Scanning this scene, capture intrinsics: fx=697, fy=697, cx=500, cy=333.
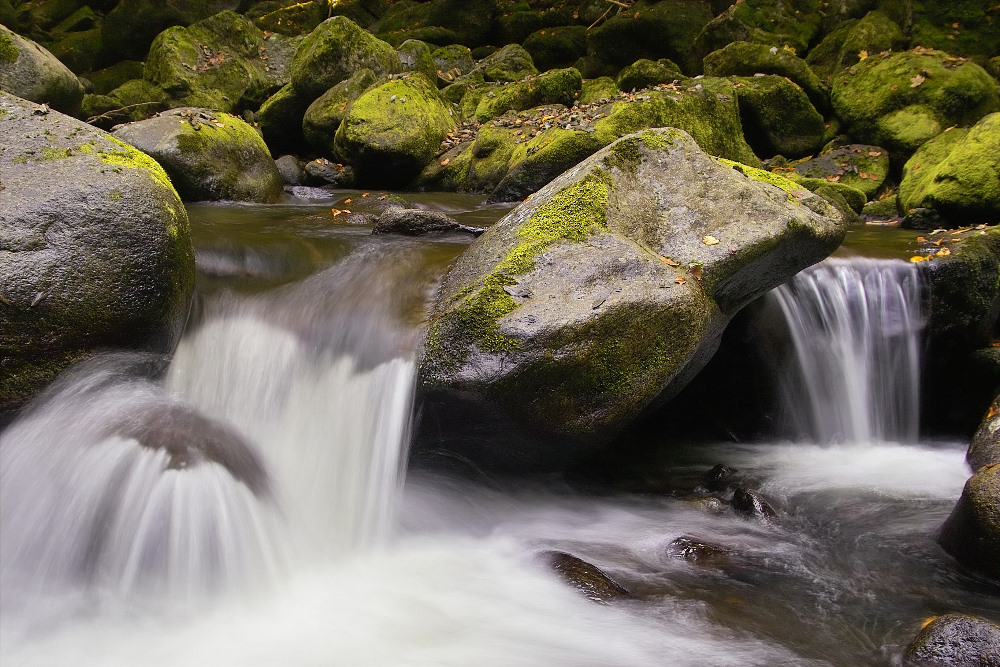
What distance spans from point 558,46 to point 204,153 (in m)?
12.6

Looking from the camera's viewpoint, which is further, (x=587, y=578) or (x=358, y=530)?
A: (x=358, y=530)

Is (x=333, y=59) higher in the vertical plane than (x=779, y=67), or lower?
lower

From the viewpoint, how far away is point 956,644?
9.42ft

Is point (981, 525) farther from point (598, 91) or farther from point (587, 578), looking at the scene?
point (598, 91)

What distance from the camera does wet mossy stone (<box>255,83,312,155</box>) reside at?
1321 centimetres

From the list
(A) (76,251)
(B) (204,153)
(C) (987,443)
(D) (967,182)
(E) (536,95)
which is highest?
(E) (536,95)

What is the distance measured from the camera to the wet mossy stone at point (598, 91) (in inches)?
495

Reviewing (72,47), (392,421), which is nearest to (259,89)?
(72,47)

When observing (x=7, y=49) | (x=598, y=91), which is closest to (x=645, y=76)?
(x=598, y=91)

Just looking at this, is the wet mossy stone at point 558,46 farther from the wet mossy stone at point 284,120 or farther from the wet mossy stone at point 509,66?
the wet mossy stone at point 284,120

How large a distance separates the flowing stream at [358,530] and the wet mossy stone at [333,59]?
8.19 meters

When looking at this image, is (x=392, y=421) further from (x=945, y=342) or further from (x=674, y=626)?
(x=945, y=342)

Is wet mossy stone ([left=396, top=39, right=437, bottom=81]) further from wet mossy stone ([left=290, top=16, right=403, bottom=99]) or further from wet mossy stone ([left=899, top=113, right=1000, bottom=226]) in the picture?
wet mossy stone ([left=899, top=113, right=1000, bottom=226])

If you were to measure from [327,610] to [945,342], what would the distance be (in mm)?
5663
